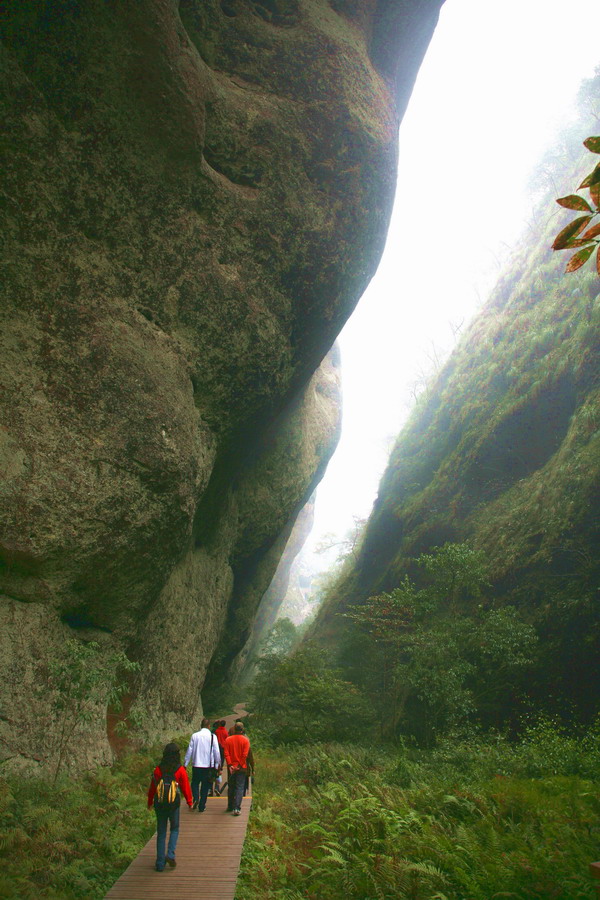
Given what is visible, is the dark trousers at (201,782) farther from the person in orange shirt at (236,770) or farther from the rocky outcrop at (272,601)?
the rocky outcrop at (272,601)

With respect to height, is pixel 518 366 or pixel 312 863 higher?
pixel 518 366

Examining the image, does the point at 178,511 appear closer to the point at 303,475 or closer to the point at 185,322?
the point at 185,322

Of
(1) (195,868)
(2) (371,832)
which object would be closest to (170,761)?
(1) (195,868)

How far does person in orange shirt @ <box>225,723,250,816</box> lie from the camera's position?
6723 mm

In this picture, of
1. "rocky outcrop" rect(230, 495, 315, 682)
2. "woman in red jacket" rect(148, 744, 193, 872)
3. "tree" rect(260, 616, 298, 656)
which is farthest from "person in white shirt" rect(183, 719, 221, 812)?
"tree" rect(260, 616, 298, 656)

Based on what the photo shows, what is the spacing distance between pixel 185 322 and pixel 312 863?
30.1 ft

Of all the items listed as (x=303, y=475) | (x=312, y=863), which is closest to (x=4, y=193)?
(x=312, y=863)

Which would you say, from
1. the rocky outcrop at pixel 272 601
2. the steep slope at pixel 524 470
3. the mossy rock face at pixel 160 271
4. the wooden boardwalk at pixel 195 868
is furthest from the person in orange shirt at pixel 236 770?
the rocky outcrop at pixel 272 601

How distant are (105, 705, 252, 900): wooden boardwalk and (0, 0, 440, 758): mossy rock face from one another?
9.74 ft

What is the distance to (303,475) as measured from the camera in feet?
61.9

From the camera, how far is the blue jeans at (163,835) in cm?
491

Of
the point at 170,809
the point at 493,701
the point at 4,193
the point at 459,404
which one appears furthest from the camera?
the point at 459,404

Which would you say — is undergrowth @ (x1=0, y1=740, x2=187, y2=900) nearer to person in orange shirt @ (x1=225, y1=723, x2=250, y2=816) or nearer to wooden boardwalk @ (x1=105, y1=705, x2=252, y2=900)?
wooden boardwalk @ (x1=105, y1=705, x2=252, y2=900)

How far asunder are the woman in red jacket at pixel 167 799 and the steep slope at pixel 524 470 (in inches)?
382
